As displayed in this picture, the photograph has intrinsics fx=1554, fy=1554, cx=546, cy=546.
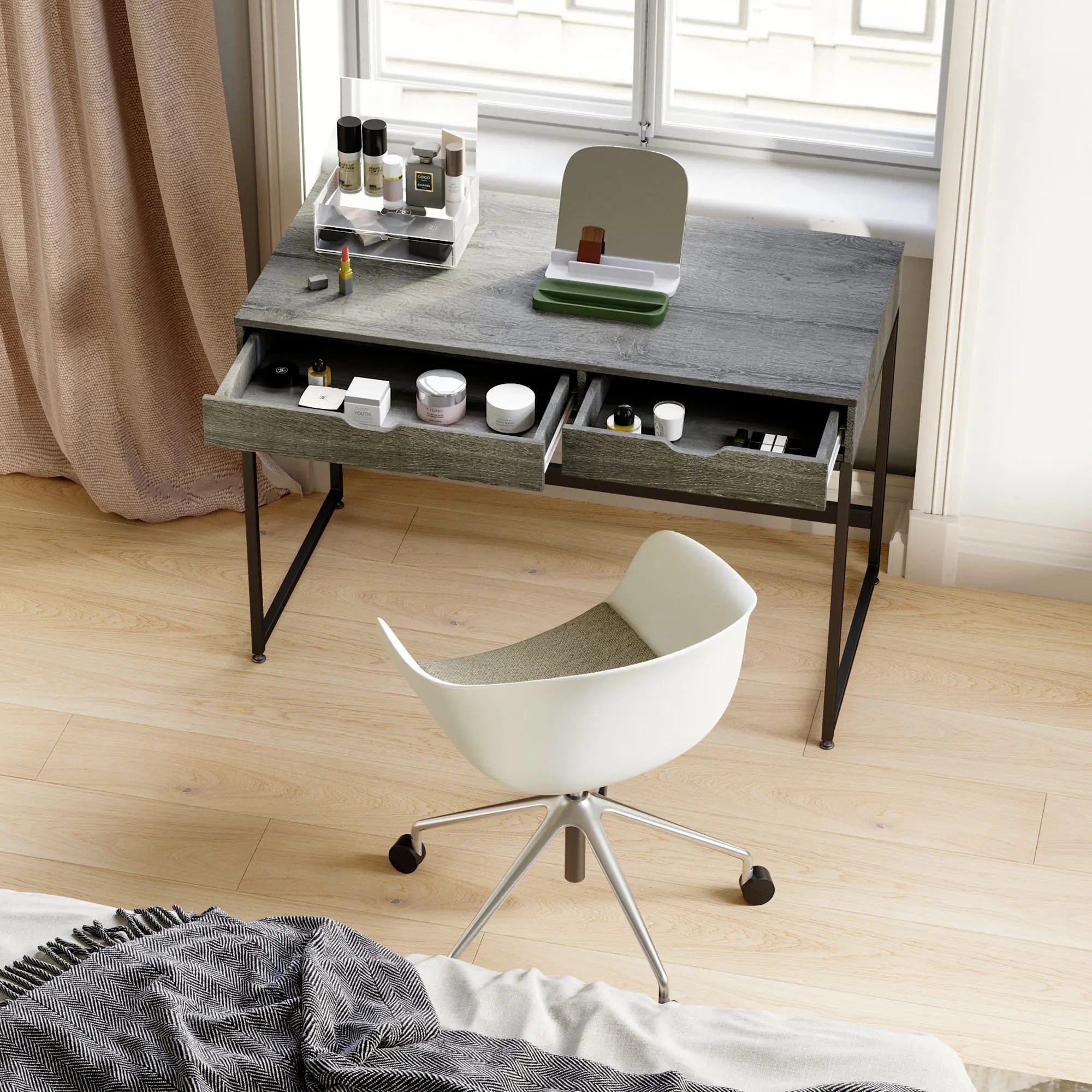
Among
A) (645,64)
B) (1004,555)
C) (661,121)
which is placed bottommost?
(1004,555)

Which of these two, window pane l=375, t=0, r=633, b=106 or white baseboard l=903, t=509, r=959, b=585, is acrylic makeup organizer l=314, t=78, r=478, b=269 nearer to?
window pane l=375, t=0, r=633, b=106

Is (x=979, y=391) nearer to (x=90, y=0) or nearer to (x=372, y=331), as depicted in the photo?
(x=372, y=331)

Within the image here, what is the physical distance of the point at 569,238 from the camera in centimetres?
271

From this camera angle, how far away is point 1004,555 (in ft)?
10.1

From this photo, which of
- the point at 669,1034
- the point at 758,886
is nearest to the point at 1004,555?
the point at 758,886

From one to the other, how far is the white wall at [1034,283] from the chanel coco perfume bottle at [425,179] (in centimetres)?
95

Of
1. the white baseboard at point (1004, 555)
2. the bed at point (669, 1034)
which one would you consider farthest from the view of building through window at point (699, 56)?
the bed at point (669, 1034)

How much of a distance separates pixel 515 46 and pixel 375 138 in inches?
24.3

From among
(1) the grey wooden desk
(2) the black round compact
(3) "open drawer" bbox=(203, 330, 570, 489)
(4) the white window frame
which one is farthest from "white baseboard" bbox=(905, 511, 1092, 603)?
(2) the black round compact

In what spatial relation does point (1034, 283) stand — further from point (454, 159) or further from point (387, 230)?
point (387, 230)

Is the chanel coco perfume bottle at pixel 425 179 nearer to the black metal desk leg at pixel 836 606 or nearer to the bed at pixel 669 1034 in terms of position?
the black metal desk leg at pixel 836 606

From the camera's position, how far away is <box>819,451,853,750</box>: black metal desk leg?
8.21 ft

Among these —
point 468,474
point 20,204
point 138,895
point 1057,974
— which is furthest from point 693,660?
point 20,204

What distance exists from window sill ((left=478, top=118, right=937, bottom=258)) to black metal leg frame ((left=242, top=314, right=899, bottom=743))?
0.67 feet
